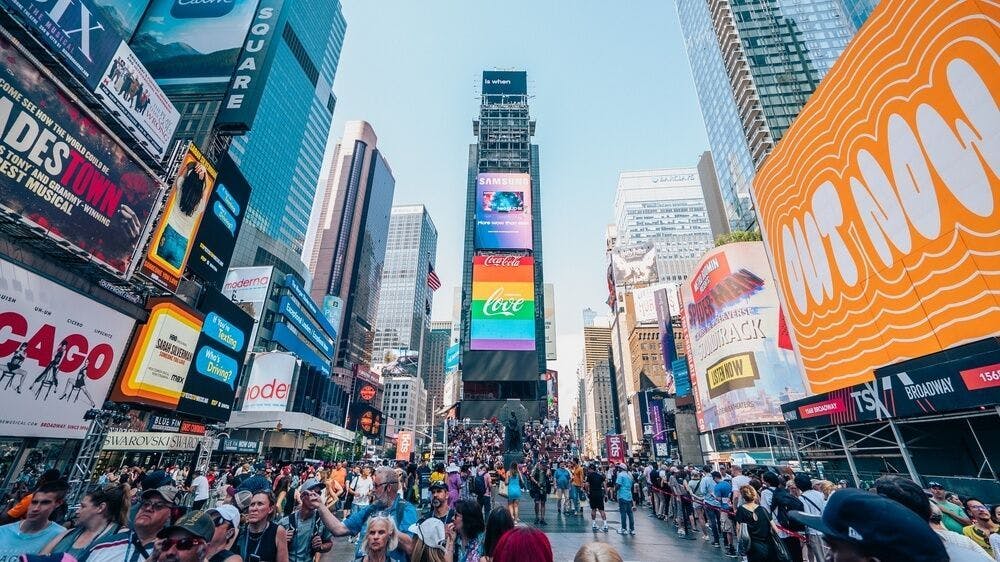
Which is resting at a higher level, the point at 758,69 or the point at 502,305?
the point at 758,69

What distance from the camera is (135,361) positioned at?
18281 mm

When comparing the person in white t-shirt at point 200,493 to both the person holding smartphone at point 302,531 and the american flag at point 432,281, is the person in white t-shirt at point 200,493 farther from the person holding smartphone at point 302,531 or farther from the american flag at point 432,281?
the american flag at point 432,281

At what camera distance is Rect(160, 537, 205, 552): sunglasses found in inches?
110

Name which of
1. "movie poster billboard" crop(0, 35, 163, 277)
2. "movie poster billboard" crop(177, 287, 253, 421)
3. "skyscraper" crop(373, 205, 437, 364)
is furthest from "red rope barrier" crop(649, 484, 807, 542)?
"skyscraper" crop(373, 205, 437, 364)

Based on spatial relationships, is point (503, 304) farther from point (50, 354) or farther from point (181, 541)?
point (181, 541)

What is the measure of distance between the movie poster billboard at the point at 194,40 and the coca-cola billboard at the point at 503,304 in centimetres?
2905

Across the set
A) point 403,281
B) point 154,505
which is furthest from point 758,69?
point 403,281

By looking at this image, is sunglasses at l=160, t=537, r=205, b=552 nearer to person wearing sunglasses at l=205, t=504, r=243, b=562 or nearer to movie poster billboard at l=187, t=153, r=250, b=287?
person wearing sunglasses at l=205, t=504, r=243, b=562

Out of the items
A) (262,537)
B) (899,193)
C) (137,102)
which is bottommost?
(262,537)

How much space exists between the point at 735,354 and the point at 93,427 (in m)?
41.3

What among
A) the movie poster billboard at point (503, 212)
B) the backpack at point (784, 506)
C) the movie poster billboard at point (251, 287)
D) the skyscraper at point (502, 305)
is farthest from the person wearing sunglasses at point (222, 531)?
the movie poster billboard at point (251, 287)

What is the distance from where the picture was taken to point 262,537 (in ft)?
13.1

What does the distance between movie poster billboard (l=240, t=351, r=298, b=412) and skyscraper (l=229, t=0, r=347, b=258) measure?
32.5 meters

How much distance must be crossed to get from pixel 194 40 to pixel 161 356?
768 inches
